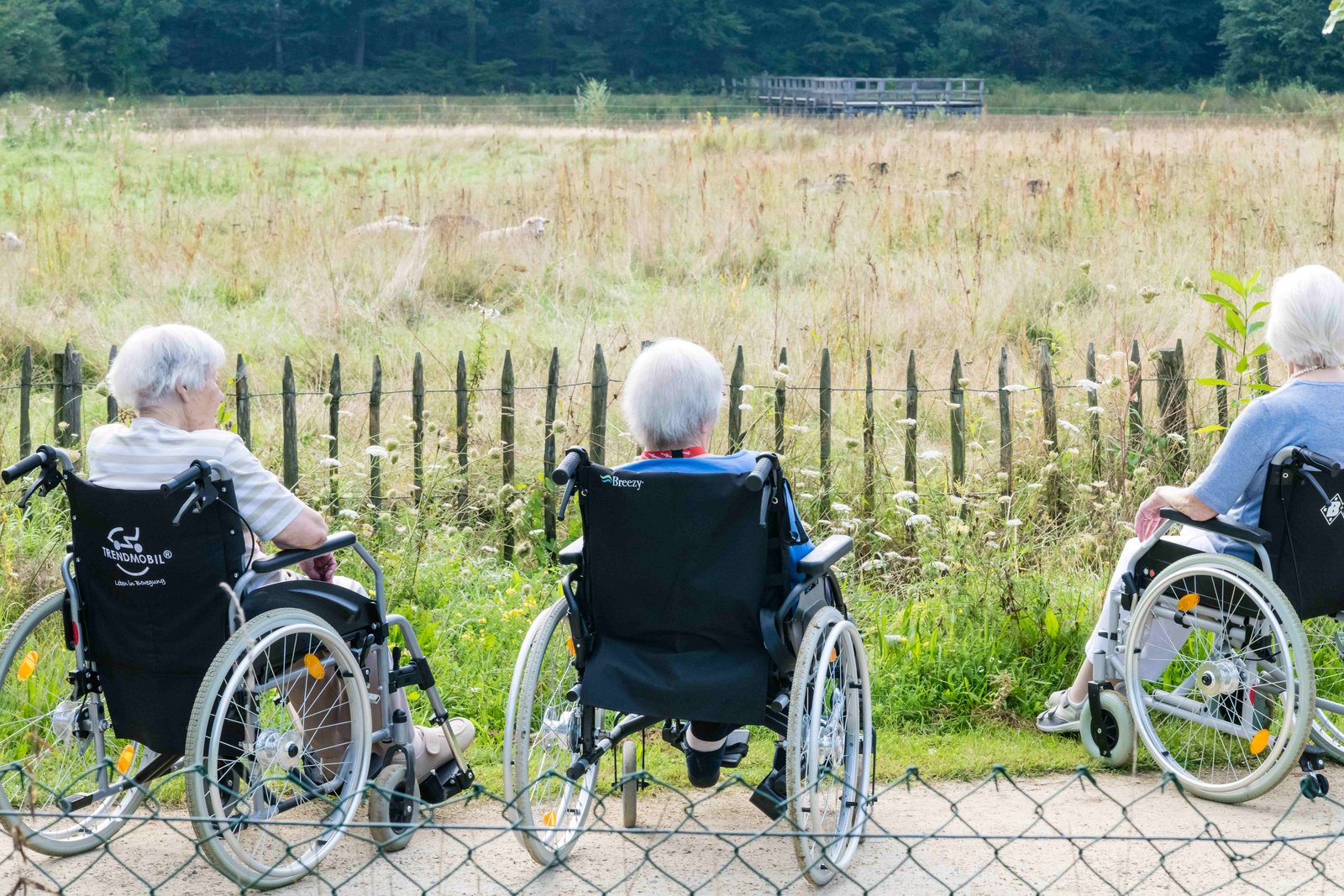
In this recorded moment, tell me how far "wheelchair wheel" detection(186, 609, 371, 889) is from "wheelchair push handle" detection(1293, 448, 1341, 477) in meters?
2.24

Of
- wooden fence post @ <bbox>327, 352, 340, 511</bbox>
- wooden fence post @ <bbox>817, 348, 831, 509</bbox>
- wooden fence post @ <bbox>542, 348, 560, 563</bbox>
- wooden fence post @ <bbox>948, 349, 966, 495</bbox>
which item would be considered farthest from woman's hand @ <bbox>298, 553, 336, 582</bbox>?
wooden fence post @ <bbox>948, 349, 966, 495</bbox>

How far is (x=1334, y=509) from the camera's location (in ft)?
10.2

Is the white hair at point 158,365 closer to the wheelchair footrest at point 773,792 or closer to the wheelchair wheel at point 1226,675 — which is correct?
the wheelchair footrest at point 773,792

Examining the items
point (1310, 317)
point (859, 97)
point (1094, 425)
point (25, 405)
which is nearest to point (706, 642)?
point (1310, 317)

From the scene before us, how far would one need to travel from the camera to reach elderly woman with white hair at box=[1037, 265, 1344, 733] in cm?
318

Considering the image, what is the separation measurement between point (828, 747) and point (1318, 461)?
1.34m

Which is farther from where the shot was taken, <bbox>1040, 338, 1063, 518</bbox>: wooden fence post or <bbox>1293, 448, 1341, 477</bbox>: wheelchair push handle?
<bbox>1040, 338, 1063, 518</bbox>: wooden fence post

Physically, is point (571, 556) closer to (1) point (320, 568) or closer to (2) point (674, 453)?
(2) point (674, 453)

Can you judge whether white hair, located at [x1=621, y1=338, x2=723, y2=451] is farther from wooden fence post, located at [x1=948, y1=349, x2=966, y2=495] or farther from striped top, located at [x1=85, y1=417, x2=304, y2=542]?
wooden fence post, located at [x1=948, y1=349, x2=966, y2=495]

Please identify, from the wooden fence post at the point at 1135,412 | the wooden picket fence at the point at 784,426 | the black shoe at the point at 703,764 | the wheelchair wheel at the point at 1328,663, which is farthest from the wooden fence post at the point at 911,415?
the black shoe at the point at 703,764

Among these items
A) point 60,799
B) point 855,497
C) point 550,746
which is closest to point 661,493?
point 550,746

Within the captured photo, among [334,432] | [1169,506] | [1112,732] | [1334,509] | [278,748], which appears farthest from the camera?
[334,432]

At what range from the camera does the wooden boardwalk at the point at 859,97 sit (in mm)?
32750

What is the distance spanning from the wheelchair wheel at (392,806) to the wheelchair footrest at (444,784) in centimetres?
10
